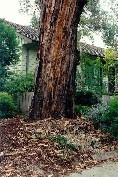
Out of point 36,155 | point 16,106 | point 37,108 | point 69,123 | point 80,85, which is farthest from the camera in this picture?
point 80,85

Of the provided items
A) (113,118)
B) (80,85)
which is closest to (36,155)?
(113,118)

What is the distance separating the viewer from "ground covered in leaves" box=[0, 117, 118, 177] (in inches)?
275

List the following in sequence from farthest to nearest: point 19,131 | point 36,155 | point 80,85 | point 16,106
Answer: point 80,85, point 16,106, point 19,131, point 36,155

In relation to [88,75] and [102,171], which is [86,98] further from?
[102,171]

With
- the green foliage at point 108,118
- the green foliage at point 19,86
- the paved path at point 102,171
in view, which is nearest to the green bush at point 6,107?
the green foliage at point 19,86

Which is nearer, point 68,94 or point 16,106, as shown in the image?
point 68,94

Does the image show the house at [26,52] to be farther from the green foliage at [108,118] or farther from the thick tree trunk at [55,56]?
the green foliage at [108,118]

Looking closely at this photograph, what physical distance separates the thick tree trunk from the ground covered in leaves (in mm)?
538

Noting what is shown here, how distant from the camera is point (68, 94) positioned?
10672mm

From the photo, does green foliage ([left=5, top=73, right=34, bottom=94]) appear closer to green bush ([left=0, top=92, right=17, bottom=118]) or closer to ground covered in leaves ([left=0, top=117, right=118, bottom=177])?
green bush ([left=0, top=92, right=17, bottom=118])

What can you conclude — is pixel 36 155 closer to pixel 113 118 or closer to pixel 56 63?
pixel 113 118

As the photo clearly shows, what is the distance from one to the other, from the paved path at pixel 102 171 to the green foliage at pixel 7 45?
11507 millimetres

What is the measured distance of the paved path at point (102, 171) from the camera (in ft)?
22.5

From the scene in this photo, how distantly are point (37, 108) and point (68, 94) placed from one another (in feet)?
3.11
